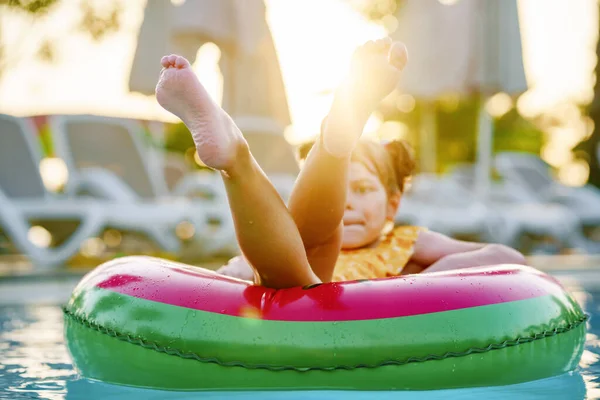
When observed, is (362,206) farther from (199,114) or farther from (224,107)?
(224,107)

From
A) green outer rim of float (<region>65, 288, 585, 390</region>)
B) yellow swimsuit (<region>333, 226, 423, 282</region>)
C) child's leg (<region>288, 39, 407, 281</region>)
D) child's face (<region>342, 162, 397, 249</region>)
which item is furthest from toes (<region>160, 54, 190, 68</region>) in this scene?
yellow swimsuit (<region>333, 226, 423, 282</region>)

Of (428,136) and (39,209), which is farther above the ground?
(428,136)

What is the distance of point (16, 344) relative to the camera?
3.98m

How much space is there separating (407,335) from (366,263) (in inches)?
31.7

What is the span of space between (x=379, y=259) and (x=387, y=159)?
1.37ft

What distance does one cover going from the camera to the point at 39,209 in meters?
7.83

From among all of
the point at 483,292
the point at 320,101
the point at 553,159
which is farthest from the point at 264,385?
Result: the point at 553,159

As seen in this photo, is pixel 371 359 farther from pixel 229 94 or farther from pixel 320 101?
pixel 229 94

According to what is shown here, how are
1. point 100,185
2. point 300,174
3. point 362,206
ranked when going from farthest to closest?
1. point 100,185
2. point 362,206
3. point 300,174

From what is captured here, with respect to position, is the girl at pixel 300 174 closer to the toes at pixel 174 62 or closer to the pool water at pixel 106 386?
the toes at pixel 174 62

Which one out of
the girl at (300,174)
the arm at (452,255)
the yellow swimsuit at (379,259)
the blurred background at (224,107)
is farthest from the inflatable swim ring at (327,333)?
the blurred background at (224,107)

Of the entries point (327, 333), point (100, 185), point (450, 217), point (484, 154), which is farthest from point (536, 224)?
point (327, 333)

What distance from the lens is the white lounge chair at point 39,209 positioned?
7.71 m

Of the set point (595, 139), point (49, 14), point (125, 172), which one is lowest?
point (125, 172)
